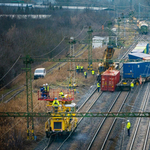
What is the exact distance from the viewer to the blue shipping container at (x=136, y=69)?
4228 cm

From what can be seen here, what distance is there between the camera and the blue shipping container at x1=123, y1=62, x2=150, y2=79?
42281 millimetres

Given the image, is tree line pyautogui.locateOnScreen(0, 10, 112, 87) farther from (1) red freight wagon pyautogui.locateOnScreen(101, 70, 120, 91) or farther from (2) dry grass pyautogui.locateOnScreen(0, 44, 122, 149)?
(1) red freight wagon pyautogui.locateOnScreen(101, 70, 120, 91)

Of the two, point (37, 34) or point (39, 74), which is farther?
point (37, 34)

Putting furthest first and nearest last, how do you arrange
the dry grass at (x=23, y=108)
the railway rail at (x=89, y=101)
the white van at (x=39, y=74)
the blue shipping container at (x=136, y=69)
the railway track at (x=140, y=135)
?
the white van at (x=39, y=74) < the blue shipping container at (x=136, y=69) < the railway rail at (x=89, y=101) < the dry grass at (x=23, y=108) < the railway track at (x=140, y=135)

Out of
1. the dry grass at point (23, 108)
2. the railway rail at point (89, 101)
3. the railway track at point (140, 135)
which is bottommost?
the railway rail at point (89, 101)

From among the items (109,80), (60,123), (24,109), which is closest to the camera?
(60,123)

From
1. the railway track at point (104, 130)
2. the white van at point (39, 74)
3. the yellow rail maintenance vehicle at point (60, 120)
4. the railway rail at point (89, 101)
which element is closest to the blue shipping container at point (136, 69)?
the railway rail at point (89, 101)

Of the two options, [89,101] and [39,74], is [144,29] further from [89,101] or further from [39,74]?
[89,101]

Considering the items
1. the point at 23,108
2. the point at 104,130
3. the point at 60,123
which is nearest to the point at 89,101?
the point at 23,108

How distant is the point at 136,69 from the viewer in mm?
42375

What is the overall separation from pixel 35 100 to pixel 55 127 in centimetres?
974

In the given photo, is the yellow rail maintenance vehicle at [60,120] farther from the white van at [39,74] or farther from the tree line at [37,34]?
the white van at [39,74]

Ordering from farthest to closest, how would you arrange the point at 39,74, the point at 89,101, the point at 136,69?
the point at 39,74 < the point at 136,69 < the point at 89,101

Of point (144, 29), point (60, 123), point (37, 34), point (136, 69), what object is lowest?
point (60, 123)
